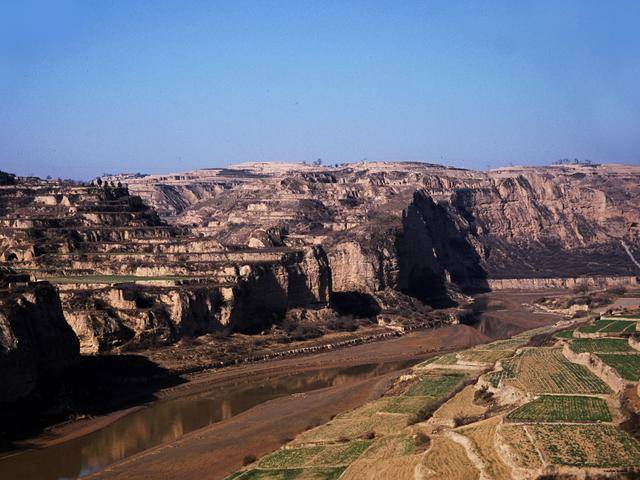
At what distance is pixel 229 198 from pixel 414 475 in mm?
98386

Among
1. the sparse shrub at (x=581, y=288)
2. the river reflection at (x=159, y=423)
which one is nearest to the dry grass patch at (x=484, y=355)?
Result: the river reflection at (x=159, y=423)

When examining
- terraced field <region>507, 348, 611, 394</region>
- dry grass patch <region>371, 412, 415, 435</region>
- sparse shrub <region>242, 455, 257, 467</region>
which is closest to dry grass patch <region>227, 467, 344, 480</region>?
sparse shrub <region>242, 455, 257, 467</region>

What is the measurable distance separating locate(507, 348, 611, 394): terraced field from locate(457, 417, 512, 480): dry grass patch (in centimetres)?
446

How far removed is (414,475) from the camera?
2922 centimetres

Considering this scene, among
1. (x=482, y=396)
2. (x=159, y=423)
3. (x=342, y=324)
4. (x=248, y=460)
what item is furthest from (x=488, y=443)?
(x=342, y=324)

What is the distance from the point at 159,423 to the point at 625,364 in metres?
18.0

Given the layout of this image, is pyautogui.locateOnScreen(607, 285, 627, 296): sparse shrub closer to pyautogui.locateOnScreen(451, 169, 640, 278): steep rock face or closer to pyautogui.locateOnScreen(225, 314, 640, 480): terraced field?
pyautogui.locateOnScreen(451, 169, 640, 278): steep rock face

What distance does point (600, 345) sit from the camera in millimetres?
47594

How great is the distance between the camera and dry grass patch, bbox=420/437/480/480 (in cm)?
2827

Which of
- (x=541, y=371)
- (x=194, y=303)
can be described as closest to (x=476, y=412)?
(x=541, y=371)

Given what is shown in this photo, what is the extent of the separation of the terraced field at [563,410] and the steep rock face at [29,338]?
59.1ft

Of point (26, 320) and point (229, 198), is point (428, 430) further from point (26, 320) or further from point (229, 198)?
point (229, 198)

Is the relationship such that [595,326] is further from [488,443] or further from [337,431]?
[488,443]

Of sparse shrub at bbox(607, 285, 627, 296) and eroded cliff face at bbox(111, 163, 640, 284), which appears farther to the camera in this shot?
eroded cliff face at bbox(111, 163, 640, 284)
